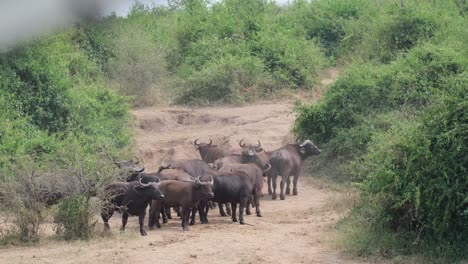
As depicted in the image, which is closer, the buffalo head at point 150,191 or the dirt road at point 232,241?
the dirt road at point 232,241

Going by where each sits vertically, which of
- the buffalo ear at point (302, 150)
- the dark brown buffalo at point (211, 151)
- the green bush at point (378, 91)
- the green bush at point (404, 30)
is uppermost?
the green bush at point (404, 30)

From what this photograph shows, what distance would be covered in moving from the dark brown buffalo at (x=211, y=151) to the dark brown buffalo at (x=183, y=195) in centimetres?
611

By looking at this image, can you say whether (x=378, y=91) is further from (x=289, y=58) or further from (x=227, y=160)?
(x=289, y=58)

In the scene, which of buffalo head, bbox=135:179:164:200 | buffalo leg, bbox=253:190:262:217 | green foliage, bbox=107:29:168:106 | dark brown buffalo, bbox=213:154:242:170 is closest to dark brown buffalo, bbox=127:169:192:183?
buffalo head, bbox=135:179:164:200

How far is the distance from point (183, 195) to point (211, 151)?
695 cm

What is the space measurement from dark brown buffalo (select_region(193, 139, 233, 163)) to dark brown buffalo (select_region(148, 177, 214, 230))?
20.0 ft

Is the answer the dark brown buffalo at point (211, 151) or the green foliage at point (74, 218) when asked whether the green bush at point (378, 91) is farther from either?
the green foliage at point (74, 218)

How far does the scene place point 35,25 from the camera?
3.69m

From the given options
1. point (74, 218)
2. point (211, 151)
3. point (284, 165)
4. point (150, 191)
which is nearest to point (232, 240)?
point (150, 191)

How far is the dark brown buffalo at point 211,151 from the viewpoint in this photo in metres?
20.4

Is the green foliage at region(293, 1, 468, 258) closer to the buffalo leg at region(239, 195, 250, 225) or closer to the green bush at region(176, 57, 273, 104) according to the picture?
the buffalo leg at region(239, 195, 250, 225)

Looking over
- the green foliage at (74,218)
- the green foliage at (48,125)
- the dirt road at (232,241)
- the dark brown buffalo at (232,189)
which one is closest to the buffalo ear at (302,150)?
the dirt road at (232,241)

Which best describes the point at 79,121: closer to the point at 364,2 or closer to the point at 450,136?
the point at 450,136

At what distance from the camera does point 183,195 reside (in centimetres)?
1380
